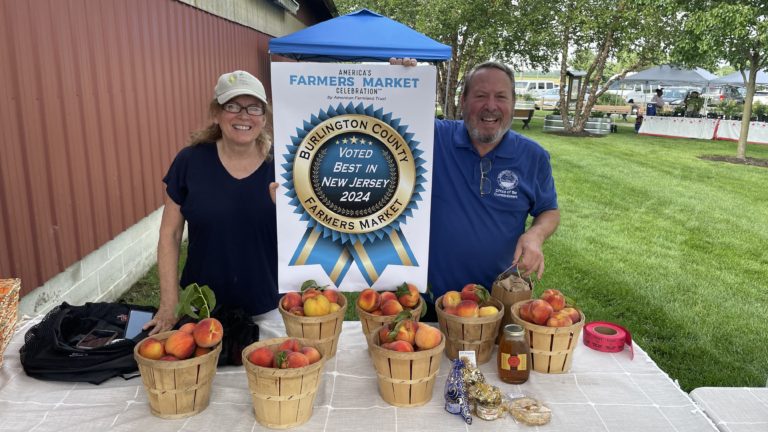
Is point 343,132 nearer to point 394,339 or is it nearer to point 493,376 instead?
point 394,339

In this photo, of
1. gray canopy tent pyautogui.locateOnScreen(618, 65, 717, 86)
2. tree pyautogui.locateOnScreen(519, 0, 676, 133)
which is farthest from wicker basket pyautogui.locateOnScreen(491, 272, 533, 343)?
gray canopy tent pyautogui.locateOnScreen(618, 65, 717, 86)

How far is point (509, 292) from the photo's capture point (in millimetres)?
1897

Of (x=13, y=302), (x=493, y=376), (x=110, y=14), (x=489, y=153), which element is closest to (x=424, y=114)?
(x=489, y=153)

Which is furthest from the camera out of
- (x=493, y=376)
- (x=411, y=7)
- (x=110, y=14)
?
(x=411, y=7)

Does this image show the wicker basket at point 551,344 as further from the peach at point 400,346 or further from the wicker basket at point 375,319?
the peach at point 400,346

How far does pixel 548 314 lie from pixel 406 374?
54 cm

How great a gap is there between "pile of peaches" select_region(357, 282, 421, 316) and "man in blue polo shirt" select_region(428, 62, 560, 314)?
62cm

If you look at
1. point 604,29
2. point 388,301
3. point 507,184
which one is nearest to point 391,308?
point 388,301

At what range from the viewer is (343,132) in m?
1.88

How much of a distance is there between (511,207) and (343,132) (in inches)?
37.0

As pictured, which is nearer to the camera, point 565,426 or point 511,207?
point 565,426

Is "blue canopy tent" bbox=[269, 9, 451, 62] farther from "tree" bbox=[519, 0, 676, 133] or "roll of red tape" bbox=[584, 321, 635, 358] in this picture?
"tree" bbox=[519, 0, 676, 133]

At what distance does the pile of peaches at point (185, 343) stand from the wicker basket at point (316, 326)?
0.79ft

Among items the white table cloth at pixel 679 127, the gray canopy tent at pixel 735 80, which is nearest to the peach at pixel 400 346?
the white table cloth at pixel 679 127
